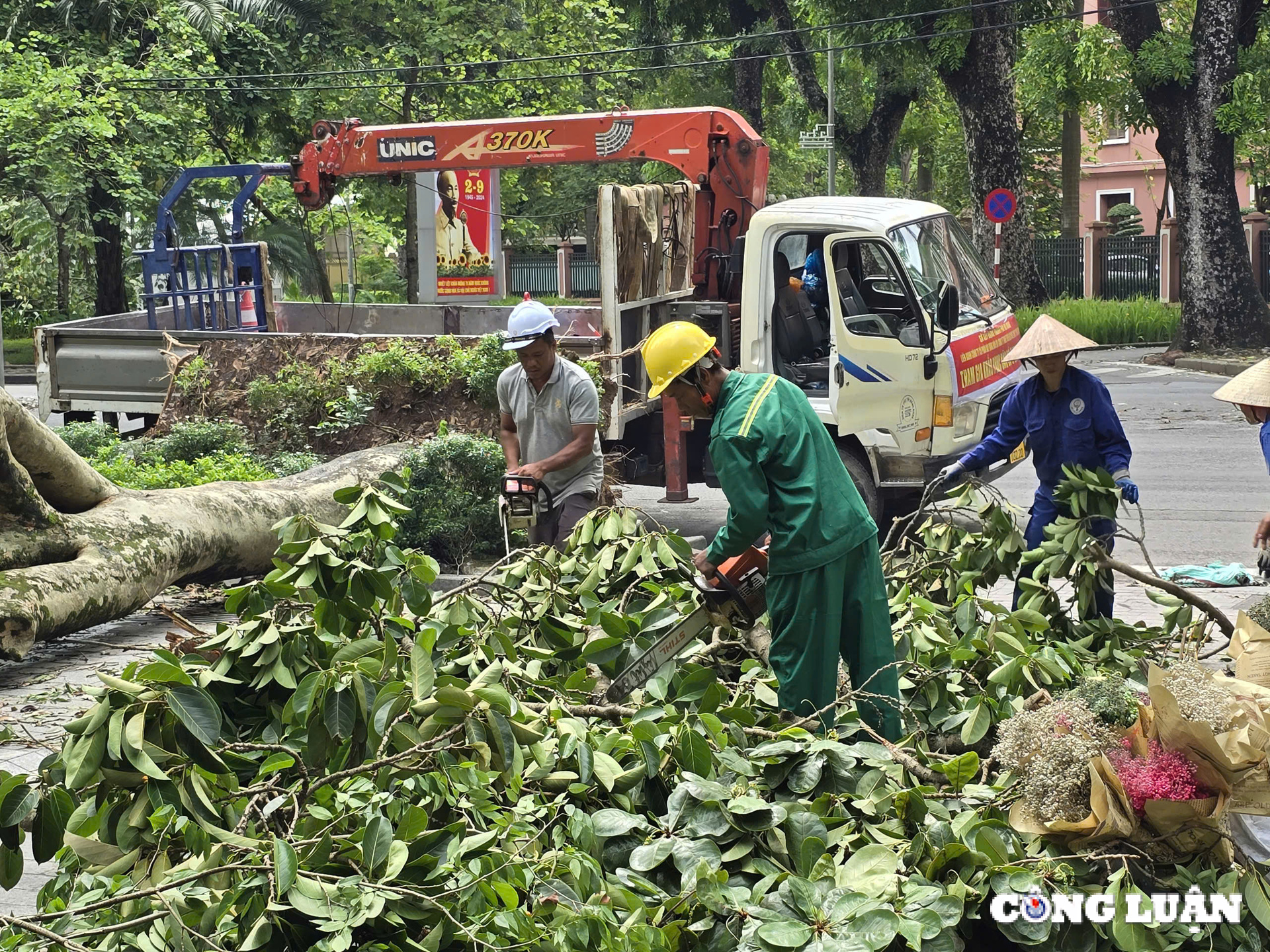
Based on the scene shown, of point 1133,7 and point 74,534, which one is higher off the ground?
point 1133,7

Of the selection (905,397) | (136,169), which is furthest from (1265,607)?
(136,169)

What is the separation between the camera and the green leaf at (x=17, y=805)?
3057mm

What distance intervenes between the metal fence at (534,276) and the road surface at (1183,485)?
24821 mm

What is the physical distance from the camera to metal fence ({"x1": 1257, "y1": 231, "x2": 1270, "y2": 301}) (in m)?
27.7

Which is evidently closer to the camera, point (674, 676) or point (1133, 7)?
point (674, 676)

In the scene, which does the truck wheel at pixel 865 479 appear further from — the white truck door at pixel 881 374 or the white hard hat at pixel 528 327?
the white hard hat at pixel 528 327

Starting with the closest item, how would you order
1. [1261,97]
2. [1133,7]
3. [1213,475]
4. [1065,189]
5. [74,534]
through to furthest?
1. [74,534]
2. [1213,475]
3. [1261,97]
4. [1133,7]
5. [1065,189]

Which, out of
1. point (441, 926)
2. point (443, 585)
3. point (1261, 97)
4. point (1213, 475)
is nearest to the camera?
point (441, 926)

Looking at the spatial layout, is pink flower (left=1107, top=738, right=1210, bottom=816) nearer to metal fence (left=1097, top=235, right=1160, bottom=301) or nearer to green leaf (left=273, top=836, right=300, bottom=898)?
green leaf (left=273, top=836, right=300, bottom=898)

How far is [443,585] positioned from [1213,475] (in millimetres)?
7460

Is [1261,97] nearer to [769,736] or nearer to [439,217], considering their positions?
[439,217]

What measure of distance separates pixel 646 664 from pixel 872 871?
4.40ft

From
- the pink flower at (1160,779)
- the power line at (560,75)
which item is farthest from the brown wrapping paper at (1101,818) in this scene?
the power line at (560,75)

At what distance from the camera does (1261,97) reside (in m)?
18.4
